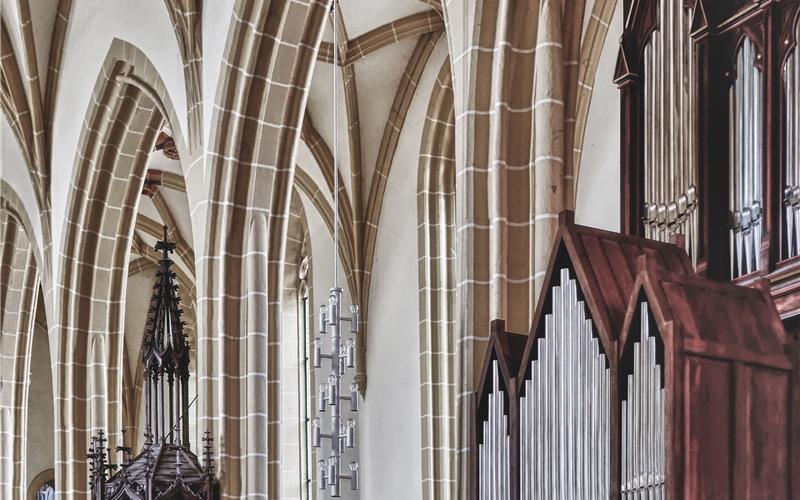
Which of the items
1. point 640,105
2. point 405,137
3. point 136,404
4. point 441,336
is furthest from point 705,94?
point 136,404

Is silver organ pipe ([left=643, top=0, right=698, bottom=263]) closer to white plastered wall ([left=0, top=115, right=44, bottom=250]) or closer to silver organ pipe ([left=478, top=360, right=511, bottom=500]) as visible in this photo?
silver organ pipe ([left=478, top=360, right=511, bottom=500])

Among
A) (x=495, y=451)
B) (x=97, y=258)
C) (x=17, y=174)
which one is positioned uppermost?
(x=17, y=174)

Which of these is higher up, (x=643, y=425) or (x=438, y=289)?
(x=438, y=289)

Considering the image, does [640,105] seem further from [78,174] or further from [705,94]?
[78,174]

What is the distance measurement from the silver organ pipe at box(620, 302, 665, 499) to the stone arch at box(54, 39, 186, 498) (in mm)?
10764

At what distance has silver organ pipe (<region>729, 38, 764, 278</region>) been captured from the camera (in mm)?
7250

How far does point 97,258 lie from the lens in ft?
55.1

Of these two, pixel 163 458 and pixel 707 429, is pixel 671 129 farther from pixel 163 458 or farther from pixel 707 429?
pixel 163 458

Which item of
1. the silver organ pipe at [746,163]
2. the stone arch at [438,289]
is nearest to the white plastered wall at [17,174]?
the stone arch at [438,289]

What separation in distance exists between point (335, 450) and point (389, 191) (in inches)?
214

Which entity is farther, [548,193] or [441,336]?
[441,336]

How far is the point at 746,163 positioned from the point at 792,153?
0.32 m

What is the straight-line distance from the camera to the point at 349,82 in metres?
17.0

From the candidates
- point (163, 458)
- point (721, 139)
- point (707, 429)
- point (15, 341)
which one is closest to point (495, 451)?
point (707, 429)
